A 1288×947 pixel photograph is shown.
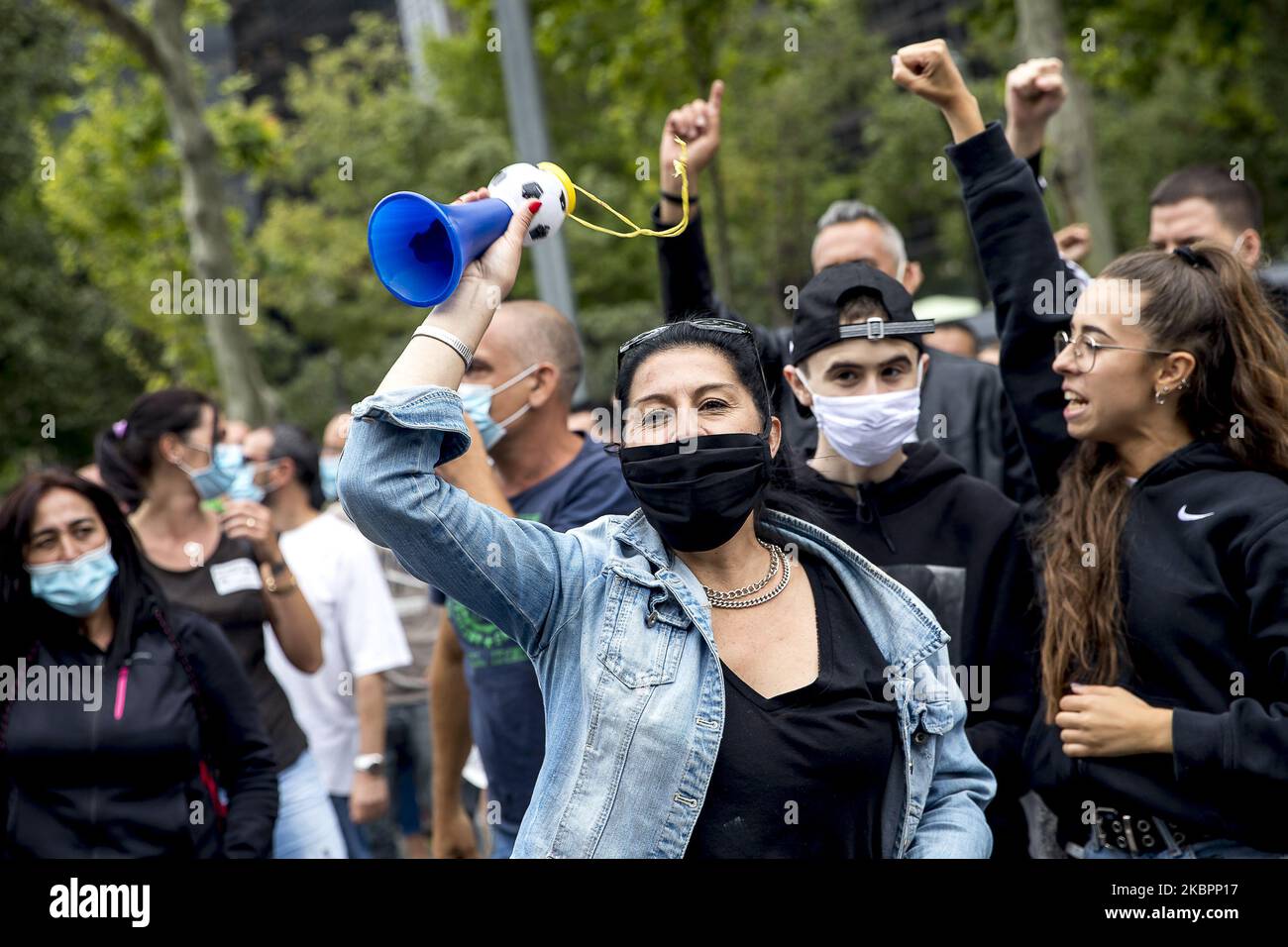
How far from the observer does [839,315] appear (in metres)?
3.51

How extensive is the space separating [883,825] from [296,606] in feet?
9.42

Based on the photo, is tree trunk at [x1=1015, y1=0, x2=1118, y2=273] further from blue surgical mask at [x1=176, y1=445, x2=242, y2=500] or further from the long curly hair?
the long curly hair

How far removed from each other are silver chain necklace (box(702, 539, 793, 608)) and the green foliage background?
11397 mm

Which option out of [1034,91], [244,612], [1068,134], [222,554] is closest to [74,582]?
[244,612]

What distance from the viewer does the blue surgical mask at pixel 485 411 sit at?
3711mm

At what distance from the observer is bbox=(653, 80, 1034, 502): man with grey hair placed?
3.80 m

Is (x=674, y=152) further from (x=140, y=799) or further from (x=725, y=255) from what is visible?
(x=725, y=255)

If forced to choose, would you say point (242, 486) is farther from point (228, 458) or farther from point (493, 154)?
point (493, 154)

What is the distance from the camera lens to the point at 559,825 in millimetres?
2336

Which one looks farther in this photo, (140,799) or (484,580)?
(140,799)

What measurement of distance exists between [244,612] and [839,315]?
2516 mm

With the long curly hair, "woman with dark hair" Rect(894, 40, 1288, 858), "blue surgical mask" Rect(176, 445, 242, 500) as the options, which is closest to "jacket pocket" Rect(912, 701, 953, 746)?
"woman with dark hair" Rect(894, 40, 1288, 858)
